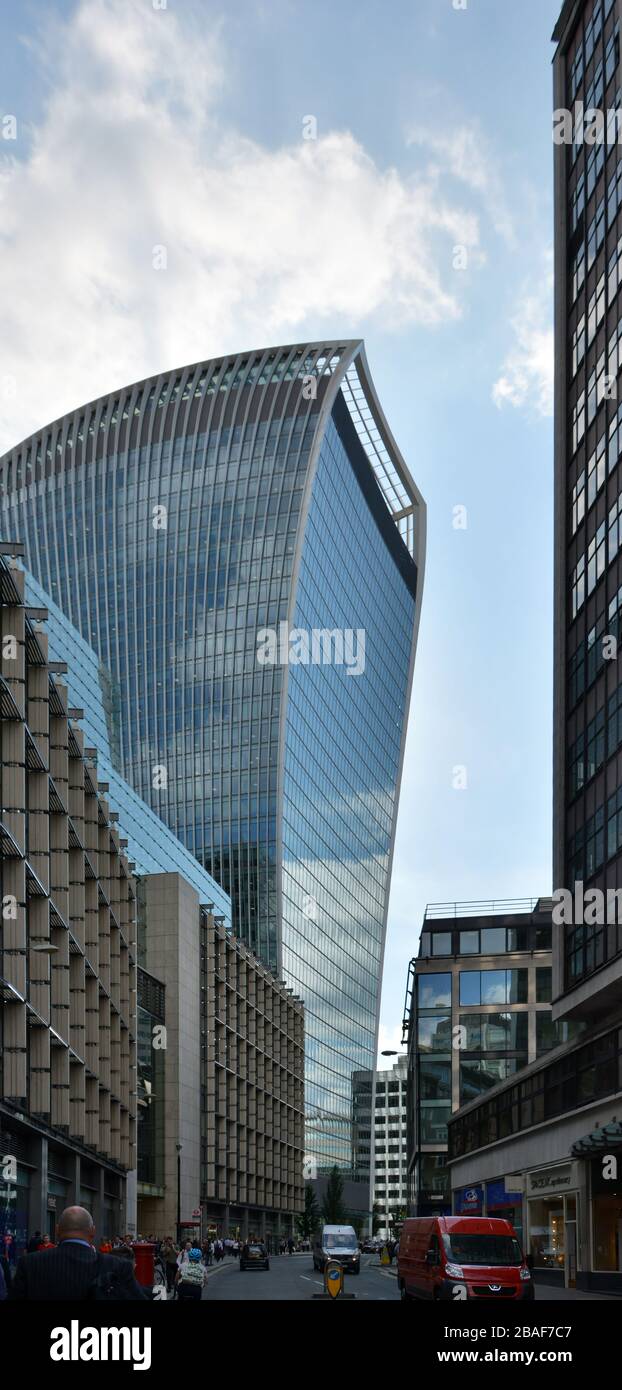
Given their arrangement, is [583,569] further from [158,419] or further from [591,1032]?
[158,419]

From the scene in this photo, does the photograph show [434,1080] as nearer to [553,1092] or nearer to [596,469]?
[553,1092]

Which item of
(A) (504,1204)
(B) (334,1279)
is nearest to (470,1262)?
(B) (334,1279)

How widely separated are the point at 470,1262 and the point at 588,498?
31908 millimetres

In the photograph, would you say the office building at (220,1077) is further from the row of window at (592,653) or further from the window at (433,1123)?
the row of window at (592,653)

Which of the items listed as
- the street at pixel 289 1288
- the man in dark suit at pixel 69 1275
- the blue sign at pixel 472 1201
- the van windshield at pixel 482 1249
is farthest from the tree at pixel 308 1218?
the man in dark suit at pixel 69 1275

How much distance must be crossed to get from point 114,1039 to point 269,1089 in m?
68.9

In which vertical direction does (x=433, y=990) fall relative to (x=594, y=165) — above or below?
below

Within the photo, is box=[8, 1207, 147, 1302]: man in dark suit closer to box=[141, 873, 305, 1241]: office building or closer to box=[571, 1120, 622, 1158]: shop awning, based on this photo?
box=[571, 1120, 622, 1158]: shop awning

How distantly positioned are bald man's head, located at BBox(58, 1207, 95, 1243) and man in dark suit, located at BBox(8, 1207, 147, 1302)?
43 mm

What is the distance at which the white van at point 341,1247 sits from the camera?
208 ft

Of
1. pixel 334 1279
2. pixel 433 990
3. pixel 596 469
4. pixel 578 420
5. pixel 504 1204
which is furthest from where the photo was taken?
pixel 433 990

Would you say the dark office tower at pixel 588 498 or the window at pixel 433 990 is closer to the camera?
the dark office tower at pixel 588 498

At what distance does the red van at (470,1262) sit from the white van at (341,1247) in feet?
103

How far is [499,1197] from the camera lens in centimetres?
7331
